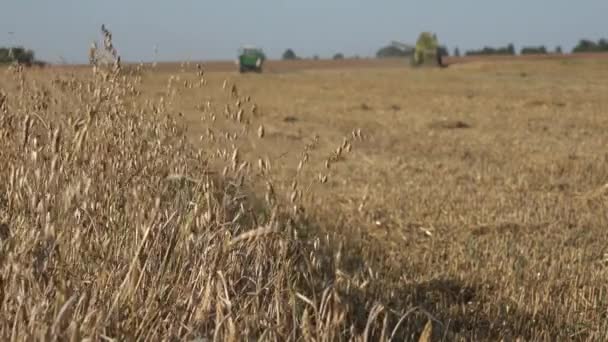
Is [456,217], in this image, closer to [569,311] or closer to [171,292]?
[569,311]

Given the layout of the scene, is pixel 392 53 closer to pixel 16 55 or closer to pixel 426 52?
pixel 426 52

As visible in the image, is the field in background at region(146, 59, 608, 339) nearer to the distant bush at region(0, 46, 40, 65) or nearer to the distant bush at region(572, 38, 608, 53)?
the distant bush at region(0, 46, 40, 65)

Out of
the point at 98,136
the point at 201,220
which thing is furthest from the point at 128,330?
the point at 98,136

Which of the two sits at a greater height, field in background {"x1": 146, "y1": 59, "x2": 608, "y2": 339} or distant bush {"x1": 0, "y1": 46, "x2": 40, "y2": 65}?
distant bush {"x1": 0, "y1": 46, "x2": 40, "y2": 65}

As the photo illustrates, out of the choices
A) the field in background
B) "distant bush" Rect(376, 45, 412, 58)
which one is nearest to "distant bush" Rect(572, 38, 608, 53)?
"distant bush" Rect(376, 45, 412, 58)

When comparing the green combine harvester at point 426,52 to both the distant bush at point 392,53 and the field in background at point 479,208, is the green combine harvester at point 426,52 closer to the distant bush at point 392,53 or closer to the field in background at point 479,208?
the distant bush at point 392,53

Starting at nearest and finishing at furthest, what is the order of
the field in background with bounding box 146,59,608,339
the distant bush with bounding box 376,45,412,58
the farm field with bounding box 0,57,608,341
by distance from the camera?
the farm field with bounding box 0,57,608,341 < the field in background with bounding box 146,59,608,339 < the distant bush with bounding box 376,45,412,58

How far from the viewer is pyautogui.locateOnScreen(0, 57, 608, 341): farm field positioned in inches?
86.2

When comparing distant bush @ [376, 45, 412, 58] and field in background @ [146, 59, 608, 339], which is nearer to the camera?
field in background @ [146, 59, 608, 339]

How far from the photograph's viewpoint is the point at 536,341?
3258 mm

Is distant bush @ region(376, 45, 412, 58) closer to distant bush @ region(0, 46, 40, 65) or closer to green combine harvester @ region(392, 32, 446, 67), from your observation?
green combine harvester @ region(392, 32, 446, 67)

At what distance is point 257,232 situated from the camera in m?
1.98

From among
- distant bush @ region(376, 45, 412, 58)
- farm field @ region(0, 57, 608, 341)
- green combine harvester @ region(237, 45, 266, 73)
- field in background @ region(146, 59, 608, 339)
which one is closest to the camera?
farm field @ region(0, 57, 608, 341)

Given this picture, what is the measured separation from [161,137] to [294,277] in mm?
994
